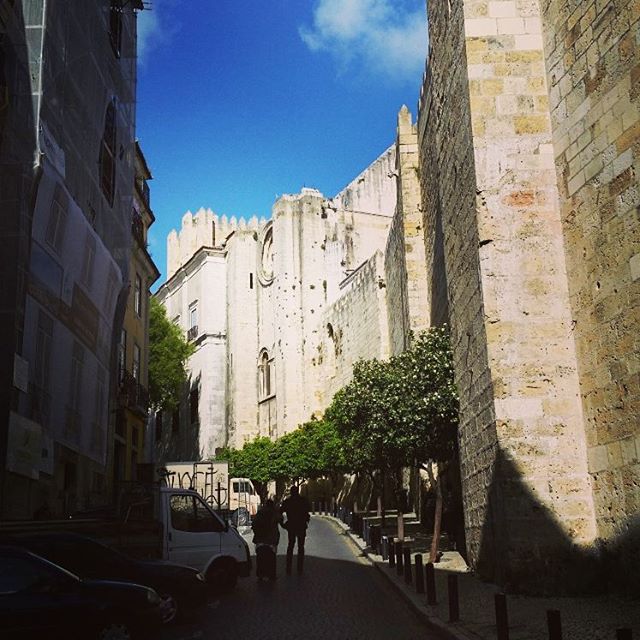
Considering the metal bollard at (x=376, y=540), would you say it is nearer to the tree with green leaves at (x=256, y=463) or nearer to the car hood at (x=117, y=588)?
the car hood at (x=117, y=588)

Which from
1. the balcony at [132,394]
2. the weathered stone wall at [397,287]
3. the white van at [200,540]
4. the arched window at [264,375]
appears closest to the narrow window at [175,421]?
the arched window at [264,375]

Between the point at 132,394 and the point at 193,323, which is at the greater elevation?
the point at 193,323

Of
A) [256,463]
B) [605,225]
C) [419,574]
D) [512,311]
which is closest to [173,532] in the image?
[419,574]

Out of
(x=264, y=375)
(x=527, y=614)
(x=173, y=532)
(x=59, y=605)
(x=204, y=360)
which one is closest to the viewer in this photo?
(x=59, y=605)

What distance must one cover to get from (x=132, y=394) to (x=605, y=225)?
17.6 m

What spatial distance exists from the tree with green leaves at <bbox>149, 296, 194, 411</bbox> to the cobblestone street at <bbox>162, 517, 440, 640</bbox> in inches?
930

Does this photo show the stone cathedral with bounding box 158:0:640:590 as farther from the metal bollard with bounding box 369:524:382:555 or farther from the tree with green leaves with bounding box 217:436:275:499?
the tree with green leaves with bounding box 217:436:275:499

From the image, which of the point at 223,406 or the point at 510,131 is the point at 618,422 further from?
the point at 223,406

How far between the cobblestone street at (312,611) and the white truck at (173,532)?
0.44 metres

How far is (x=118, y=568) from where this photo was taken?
25.3 feet

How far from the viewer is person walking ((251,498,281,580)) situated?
12.3 metres

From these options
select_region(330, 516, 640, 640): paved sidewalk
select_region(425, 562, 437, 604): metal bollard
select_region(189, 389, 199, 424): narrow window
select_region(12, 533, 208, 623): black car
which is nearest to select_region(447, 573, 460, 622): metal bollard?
select_region(330, 516, 640, 640): paved sidewalk

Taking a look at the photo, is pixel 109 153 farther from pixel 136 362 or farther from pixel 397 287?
pixel 397 287

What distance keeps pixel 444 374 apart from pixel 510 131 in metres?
5.72
